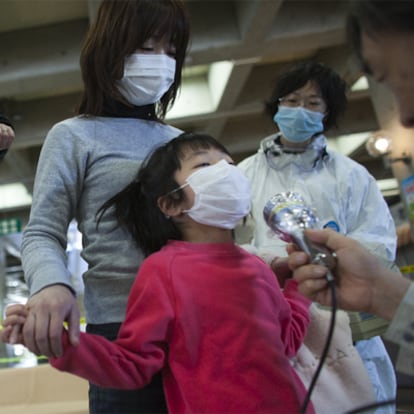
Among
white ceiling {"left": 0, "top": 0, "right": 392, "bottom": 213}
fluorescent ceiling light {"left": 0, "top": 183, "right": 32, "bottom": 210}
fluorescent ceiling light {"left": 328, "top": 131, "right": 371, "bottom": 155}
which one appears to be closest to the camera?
white ceiling {"left": 0, "top": 0, "right": 392, "bottom": 213}

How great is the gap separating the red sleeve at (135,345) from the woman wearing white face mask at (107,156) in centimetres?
8

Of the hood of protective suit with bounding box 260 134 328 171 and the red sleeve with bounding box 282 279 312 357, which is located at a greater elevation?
the hood of protective suit with bounding box 260 134 328 171

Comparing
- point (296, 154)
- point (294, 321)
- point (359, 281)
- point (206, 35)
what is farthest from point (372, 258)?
point (206, 35)

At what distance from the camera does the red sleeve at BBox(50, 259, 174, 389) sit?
0.71m

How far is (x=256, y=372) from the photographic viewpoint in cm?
82

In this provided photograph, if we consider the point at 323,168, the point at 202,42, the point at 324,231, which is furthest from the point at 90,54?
the point at 202,42

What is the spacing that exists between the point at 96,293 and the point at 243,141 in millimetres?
5870

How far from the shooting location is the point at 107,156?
101 centimetres

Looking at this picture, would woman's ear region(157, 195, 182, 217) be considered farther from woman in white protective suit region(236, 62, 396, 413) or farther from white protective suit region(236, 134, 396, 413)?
white protective suit region(236, 134, 396, 413)

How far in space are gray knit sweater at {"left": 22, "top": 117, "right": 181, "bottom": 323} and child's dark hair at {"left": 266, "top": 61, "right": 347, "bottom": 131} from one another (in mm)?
766

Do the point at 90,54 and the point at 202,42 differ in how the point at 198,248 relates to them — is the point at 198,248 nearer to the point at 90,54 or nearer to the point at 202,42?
the point at 90,54

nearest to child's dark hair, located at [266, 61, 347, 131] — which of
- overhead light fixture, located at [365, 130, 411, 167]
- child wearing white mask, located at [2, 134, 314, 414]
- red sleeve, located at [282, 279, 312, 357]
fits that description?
child wearing white mask, located at [2, 134, 314, 414]

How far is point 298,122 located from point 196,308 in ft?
3.08

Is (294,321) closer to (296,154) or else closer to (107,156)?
(107,156)
